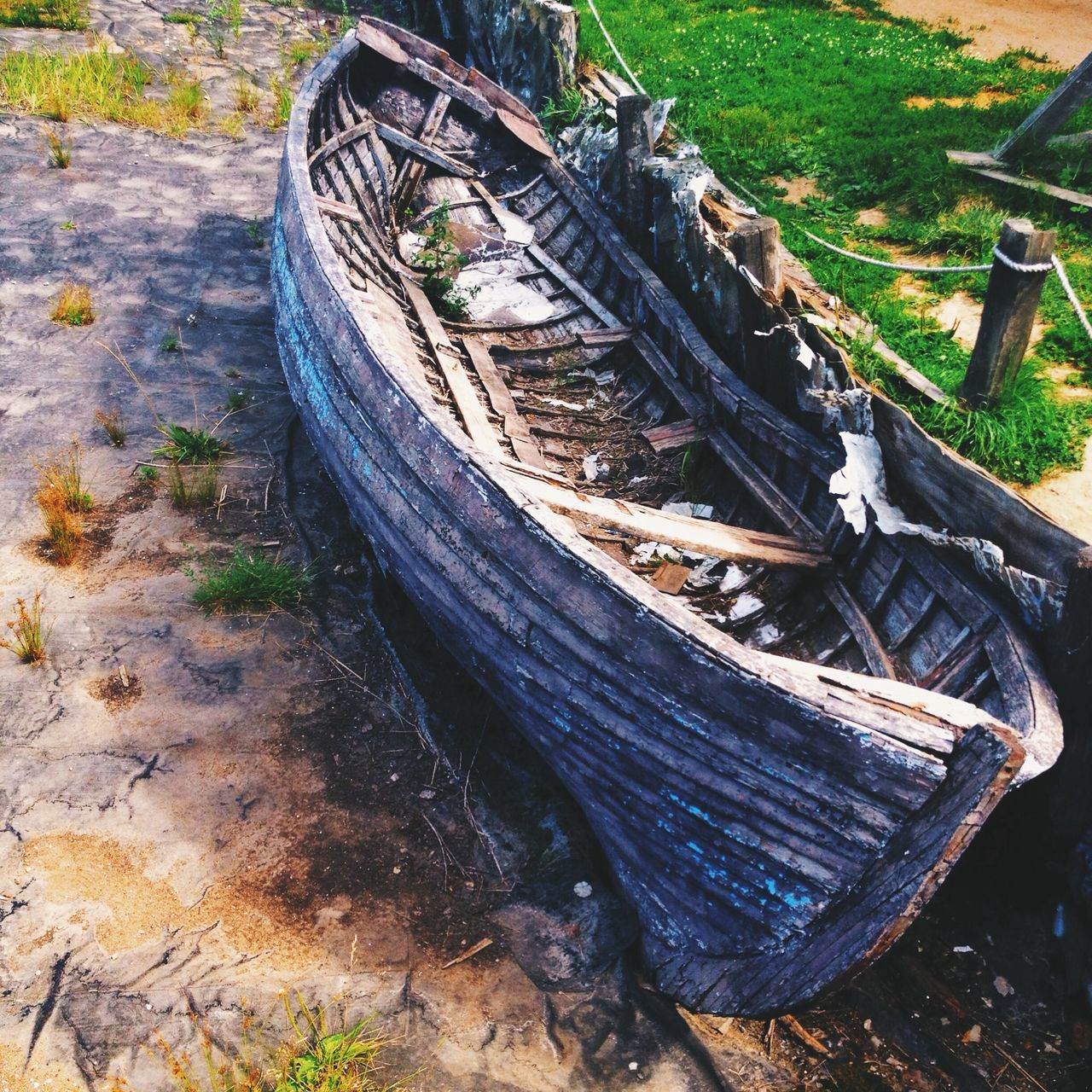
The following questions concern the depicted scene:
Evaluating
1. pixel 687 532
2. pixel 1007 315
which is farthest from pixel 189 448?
pixel 1007 315

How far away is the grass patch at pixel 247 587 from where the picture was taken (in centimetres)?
484

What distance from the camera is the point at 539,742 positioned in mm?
3666

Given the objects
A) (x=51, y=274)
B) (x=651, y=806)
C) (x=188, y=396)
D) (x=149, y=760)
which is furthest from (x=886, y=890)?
(x=51, y=274)

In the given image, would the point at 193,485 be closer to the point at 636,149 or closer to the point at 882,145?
the point at 636,149

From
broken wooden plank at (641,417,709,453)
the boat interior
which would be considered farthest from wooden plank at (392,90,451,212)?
broken wooden plank at (641,417,709,453)

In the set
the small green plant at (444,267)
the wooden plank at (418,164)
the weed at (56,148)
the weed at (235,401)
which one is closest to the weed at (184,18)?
the weed at (56,148)

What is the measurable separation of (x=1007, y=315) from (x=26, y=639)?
5.23 metres

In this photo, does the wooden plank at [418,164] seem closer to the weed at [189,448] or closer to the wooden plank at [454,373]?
the wooden plank at [454,373]

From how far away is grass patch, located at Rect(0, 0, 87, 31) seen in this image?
39.3 ft

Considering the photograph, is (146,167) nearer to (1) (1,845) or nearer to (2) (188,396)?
(2) (188,396)

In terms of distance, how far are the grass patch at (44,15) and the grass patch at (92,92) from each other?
1191 mm

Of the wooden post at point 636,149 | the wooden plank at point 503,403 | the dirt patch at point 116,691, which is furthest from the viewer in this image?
the wooden post at point 636,149

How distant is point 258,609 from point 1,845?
1636 millimetres

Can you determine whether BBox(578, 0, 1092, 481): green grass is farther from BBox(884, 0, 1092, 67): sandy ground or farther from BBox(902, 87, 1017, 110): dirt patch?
BBox(884, 0, 1092, 67): sandy ground
